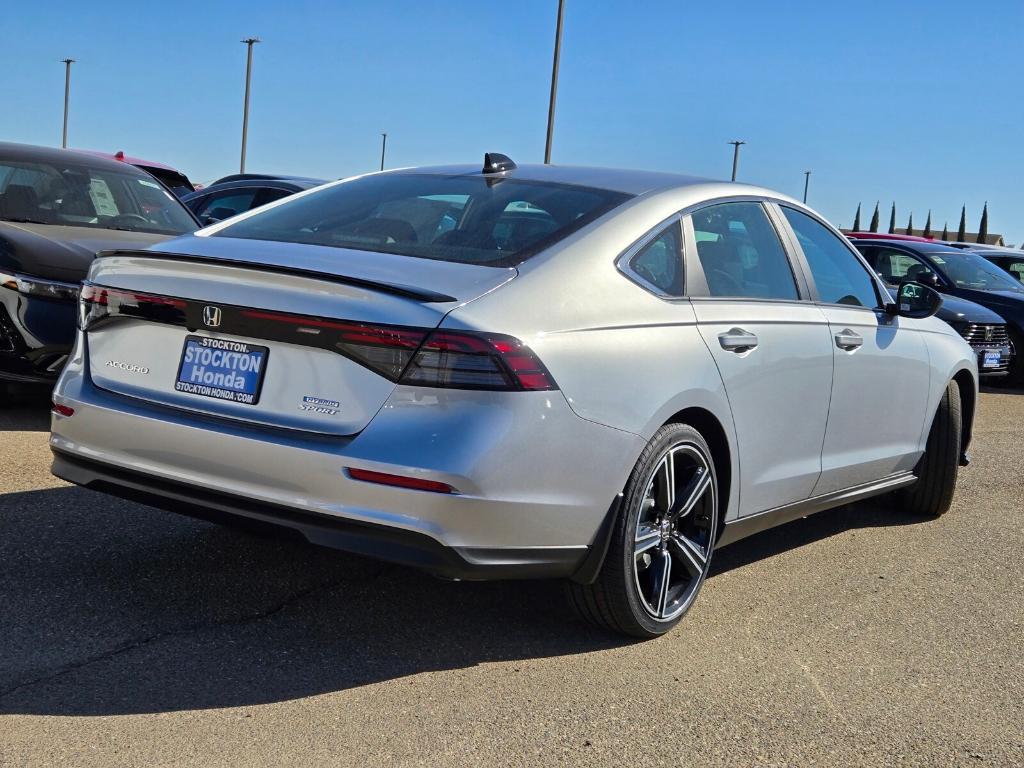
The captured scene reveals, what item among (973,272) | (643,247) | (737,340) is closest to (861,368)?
(737,340)

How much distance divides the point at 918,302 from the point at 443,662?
308cm

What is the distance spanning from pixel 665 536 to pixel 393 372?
4.16 ft

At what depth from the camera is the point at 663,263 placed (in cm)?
422

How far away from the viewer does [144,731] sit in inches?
123

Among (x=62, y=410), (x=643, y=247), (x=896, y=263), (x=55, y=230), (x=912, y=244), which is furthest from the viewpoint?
(x=912, y=244)

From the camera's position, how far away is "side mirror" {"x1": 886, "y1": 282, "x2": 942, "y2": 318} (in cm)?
566

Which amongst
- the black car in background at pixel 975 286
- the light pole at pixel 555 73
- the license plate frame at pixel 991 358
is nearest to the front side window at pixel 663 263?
the black car in background at pixel 975 286

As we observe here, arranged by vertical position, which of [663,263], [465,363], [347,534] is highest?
[663,263]

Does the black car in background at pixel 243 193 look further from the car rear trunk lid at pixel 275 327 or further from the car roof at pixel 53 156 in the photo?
the car rear trunk lid at pixel 275 327

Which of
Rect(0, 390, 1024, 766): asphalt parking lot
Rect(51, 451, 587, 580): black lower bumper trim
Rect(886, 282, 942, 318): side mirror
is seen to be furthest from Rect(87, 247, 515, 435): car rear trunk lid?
Rect(886, 282, 942, 318): side mirror

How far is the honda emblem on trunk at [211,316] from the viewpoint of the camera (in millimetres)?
3596

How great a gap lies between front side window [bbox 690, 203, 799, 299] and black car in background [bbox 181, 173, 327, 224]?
792cm

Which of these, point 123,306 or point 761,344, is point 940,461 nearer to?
point 761,344

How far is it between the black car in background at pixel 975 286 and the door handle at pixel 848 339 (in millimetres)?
8252
